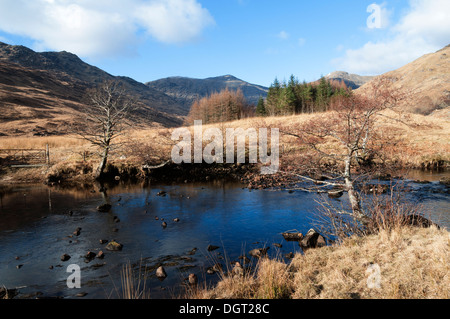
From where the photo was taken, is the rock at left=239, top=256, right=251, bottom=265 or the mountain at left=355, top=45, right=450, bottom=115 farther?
the mountain at left=355, top=45, right=450, bottom=115

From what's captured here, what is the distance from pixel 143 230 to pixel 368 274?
10.6 meters

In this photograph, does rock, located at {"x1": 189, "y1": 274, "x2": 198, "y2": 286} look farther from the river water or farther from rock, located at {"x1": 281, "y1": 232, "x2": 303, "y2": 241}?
rock, located at {"x1": 281, "y1": 232, "x2": 303, "y2": 241}

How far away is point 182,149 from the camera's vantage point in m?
33.8

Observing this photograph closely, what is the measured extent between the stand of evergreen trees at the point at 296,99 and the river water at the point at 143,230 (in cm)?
5319

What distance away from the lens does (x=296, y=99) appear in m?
76.4

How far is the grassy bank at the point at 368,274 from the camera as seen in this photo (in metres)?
5.72

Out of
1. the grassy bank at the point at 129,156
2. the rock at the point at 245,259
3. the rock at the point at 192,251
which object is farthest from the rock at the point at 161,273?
the grassy bank at the point at 129,156

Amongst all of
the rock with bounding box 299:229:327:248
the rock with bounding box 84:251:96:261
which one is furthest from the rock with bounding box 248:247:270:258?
the rock with bounding box 84:251:96:261

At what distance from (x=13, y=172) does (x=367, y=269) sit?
33208 millimetres

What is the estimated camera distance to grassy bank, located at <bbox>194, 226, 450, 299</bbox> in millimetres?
5719

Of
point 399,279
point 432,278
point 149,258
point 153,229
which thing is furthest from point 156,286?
point 432,278

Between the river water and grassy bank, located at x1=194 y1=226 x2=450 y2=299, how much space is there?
223 cm

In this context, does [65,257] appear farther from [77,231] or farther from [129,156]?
[129,156]
